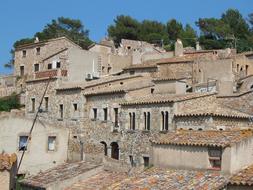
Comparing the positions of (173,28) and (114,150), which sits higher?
(173,28)

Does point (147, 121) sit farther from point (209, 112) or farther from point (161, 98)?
point (209, 112)

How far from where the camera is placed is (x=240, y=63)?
5028 centimetres

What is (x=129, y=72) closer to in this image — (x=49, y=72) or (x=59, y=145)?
(x=49, y=72)

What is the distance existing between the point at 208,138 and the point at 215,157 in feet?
3.72

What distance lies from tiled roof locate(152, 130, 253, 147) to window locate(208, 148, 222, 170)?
260 millimetres

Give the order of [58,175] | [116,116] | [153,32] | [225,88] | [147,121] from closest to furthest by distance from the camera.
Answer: [58,175] → [147,121] → [116,116] → [225,88] → [153,32]

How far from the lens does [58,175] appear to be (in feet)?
93.6

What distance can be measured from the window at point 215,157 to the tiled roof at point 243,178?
1048 millimetres

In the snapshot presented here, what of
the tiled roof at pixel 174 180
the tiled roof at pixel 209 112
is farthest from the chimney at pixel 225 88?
the tiled roof at pixel 174 180

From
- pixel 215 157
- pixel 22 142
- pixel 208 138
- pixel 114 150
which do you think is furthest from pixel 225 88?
pixel 215 157

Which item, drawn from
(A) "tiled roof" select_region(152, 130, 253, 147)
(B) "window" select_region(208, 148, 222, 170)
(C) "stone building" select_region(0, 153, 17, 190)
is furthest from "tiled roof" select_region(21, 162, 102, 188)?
(B) "window" select_region(208, 148, 222, 170)

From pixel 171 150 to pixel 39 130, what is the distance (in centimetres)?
1879

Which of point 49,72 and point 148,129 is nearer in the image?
point 148,129

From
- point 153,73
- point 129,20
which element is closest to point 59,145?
point 153,73
